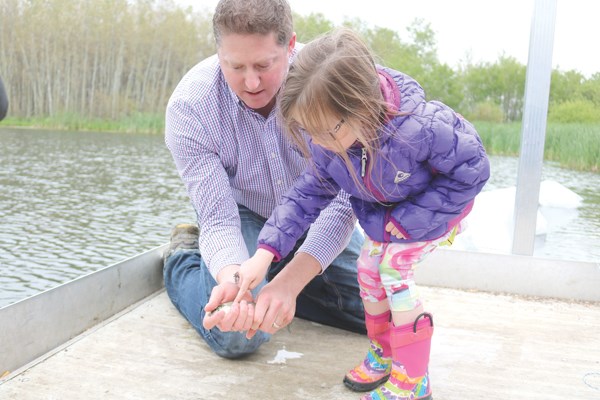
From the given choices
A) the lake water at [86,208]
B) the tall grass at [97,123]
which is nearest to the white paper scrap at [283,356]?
the lake water at [86,208]

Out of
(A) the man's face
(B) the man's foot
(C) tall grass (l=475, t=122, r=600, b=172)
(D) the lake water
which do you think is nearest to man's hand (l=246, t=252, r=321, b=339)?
(A) the man's face

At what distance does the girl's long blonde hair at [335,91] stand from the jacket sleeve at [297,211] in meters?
0.20

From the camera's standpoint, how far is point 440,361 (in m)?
1.51

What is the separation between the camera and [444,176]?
1.25 meters

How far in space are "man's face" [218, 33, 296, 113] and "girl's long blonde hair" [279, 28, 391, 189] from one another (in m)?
0.18

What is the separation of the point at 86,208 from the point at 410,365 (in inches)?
64.5

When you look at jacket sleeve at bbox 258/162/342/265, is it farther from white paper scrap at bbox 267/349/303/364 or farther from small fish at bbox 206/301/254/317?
white paper scrap at bbox 267/349/303/364

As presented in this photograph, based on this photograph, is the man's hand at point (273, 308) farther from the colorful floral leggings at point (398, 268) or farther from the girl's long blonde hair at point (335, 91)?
the girl's long blonde hair at point (335, 91)

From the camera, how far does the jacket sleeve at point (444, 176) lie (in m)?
1.20

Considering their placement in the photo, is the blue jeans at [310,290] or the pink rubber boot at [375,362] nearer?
the pink rubber boot at [375,362]

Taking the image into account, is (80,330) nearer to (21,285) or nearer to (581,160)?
(21,285)

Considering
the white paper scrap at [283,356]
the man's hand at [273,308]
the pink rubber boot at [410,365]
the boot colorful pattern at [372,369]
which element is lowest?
the white paper scrap at [283,356]

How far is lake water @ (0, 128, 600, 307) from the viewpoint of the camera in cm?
200

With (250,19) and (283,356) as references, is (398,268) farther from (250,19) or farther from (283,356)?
(250,19)
